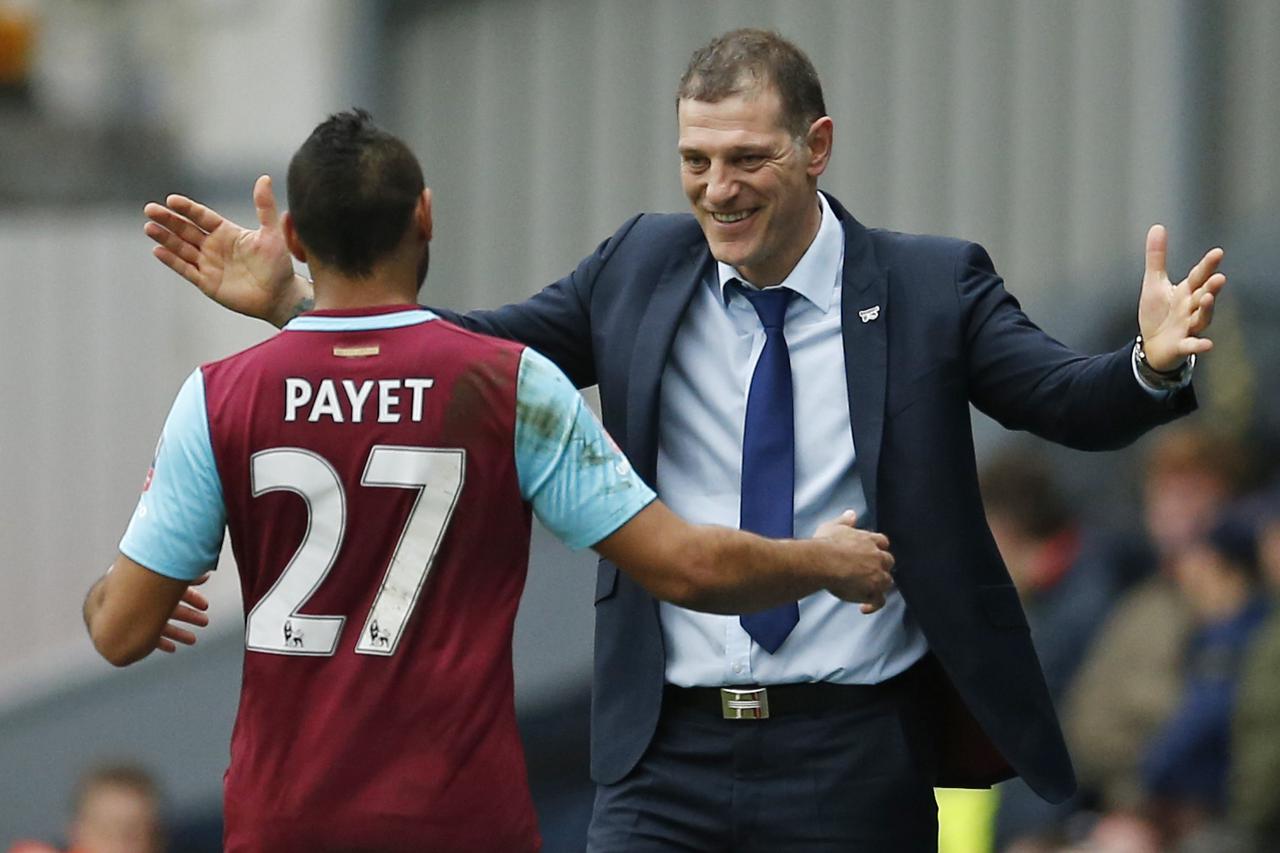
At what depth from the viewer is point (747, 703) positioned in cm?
441

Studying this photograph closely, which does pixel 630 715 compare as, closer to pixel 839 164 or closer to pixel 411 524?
pixel 411 524

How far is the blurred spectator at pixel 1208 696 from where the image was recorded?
742cm

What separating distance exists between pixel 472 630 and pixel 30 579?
9.50 m

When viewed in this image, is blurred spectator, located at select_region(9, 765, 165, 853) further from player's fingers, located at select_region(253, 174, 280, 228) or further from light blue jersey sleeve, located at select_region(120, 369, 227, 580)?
light blue jersey sleeve, located at select_region(120, 369, 227, 580)

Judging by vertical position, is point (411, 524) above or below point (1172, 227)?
above

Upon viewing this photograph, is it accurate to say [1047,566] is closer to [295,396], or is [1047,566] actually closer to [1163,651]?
[1163,651]

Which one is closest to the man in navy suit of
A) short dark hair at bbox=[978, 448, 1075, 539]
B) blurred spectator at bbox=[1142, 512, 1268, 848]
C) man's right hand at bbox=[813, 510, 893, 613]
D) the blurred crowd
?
man's right hand at bbox=[813, 510, 893, 613]

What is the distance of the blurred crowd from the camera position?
7266mm

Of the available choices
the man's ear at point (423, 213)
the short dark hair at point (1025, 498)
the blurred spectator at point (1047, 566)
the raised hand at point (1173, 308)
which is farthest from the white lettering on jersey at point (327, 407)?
the short dark hair at point (1025, 498)

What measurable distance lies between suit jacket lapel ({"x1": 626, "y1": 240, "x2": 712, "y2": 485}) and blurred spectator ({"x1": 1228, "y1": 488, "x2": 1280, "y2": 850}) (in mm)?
3279

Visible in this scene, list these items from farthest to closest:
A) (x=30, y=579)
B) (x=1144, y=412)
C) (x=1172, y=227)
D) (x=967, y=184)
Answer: (x=30, y=579) < (x=967, y=184) < (x=1172, y=227) < (x=1144, y=412)

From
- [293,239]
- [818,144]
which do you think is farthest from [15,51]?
[293,239]

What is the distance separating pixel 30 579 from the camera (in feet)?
41.9

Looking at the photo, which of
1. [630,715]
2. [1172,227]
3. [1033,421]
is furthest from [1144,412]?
[1172,227]
